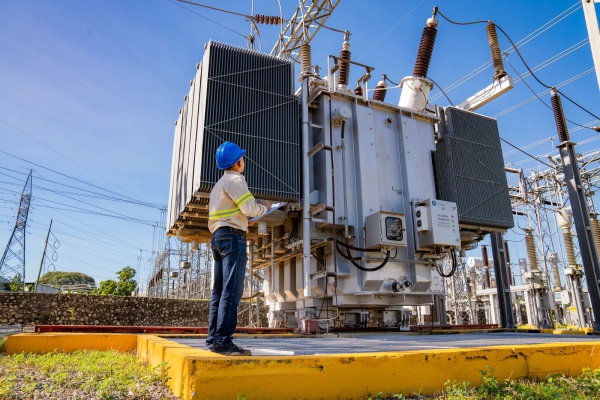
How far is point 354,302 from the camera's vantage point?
7.26m

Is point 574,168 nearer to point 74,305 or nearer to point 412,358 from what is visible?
point 412,358

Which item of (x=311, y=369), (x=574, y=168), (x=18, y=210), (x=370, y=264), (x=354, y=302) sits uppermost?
(x=18, y=210)

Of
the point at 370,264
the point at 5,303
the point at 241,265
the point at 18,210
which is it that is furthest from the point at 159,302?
the point at 18,210

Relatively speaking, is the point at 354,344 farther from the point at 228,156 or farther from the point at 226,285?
the point at 228,156

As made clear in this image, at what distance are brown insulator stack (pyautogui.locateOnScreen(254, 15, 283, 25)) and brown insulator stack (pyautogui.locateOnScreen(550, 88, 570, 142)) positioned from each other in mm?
7264

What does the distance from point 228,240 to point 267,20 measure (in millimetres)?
9908

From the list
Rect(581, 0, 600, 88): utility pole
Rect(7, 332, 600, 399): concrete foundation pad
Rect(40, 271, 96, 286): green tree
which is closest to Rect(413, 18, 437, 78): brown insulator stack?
Rect(581, 0, 600, 88): utility pole

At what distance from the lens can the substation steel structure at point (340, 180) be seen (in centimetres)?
702

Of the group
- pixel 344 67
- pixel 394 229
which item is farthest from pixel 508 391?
pixel 344 67

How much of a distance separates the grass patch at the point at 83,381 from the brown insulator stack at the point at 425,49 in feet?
26.0

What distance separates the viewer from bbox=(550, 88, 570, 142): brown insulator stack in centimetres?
961

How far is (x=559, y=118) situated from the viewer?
980 centimetres

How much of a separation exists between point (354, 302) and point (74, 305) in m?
10.2

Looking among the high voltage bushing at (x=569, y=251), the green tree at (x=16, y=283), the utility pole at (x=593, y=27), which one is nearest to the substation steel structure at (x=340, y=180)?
the utility pole at (x=593, y=27)
